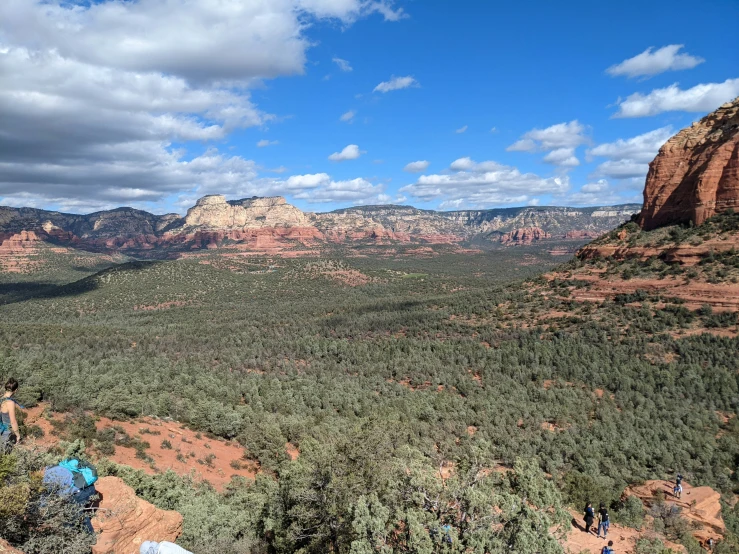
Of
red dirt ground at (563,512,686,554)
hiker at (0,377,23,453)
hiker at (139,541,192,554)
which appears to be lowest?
red dirt ground at (563,512,686,554)

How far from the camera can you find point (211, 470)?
758 inches

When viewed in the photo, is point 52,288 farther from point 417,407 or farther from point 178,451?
point 417,407

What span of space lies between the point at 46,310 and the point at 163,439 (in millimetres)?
74562

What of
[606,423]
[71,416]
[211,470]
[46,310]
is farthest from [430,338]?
[46,310]

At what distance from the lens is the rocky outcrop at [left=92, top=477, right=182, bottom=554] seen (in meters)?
8.45

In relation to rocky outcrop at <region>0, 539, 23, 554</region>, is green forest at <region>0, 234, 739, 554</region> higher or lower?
lower

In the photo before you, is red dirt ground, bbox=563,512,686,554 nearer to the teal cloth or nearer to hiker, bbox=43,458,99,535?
hiker, bbox=43,458,99,535

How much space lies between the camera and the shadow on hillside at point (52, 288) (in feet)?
294

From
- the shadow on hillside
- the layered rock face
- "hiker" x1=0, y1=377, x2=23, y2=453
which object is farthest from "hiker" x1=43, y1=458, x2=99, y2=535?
the shadow on hillside

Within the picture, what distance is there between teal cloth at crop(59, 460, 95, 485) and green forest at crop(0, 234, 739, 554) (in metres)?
0.68

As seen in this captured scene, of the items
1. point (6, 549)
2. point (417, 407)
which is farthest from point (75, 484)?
point (417, 407)

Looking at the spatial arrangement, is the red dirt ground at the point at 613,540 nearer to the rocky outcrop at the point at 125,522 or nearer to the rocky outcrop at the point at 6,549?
the rocky outcrop at the point at 125,522

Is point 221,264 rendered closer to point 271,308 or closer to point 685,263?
point 271,308

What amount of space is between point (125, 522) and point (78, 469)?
1561 mm
